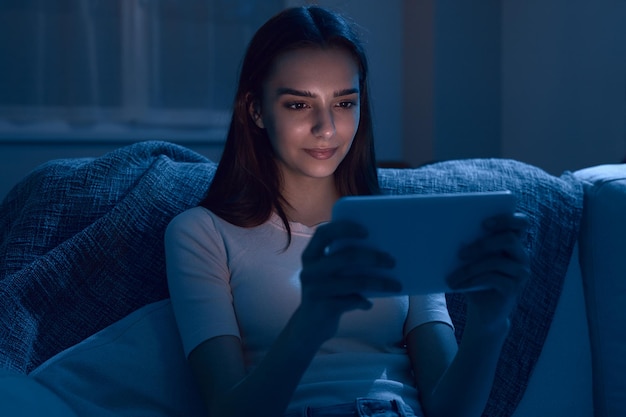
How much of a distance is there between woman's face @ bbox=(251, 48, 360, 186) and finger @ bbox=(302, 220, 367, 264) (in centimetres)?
37

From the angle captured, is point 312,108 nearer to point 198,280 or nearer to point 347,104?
point 347,104

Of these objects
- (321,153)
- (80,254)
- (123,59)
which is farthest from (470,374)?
(123,59)

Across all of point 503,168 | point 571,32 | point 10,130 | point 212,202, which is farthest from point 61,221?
point 571,32

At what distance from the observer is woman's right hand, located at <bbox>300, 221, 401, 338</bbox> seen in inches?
33.6

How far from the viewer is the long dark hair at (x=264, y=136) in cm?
126

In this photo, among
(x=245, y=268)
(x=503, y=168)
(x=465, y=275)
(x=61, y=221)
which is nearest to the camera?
(x=465, y=275)

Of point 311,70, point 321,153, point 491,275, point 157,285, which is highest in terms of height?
point 311,70

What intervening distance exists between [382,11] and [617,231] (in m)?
1.91

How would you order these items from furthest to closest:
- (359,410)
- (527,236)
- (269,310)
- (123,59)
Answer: (123,59) < (527,236) < (269,310) < (359,410)

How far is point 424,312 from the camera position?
1.25 meters

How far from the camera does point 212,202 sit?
1297 mm

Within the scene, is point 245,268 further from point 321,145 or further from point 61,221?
point 61,221

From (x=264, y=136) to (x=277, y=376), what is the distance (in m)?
0.51

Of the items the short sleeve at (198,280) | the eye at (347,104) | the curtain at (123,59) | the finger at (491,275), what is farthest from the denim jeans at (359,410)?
the curtain at (123,59)
